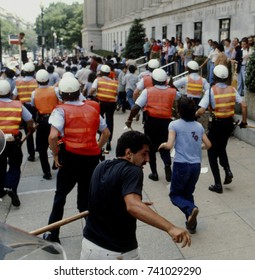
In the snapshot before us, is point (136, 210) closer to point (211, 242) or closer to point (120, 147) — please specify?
point (120, 147)

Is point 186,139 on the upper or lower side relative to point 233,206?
upper

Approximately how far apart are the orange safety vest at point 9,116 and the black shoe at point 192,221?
289 centimetres

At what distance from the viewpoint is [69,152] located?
4844mm

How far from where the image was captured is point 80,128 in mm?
4797

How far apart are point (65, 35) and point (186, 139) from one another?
339 ft

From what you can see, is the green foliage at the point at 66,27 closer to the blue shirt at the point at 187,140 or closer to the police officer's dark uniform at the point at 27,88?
the police officer's dark uniform at the point at 27,88

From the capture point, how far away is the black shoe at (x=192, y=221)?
4668 millimetres

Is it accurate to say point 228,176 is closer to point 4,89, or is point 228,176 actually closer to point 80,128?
point 80,128

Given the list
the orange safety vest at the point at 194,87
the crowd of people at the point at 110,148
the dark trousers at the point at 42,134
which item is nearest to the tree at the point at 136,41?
the crowd of people at the point at 110,148

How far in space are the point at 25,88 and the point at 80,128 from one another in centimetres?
442

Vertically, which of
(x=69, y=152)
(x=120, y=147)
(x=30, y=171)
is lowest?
(x=30, y=171)
